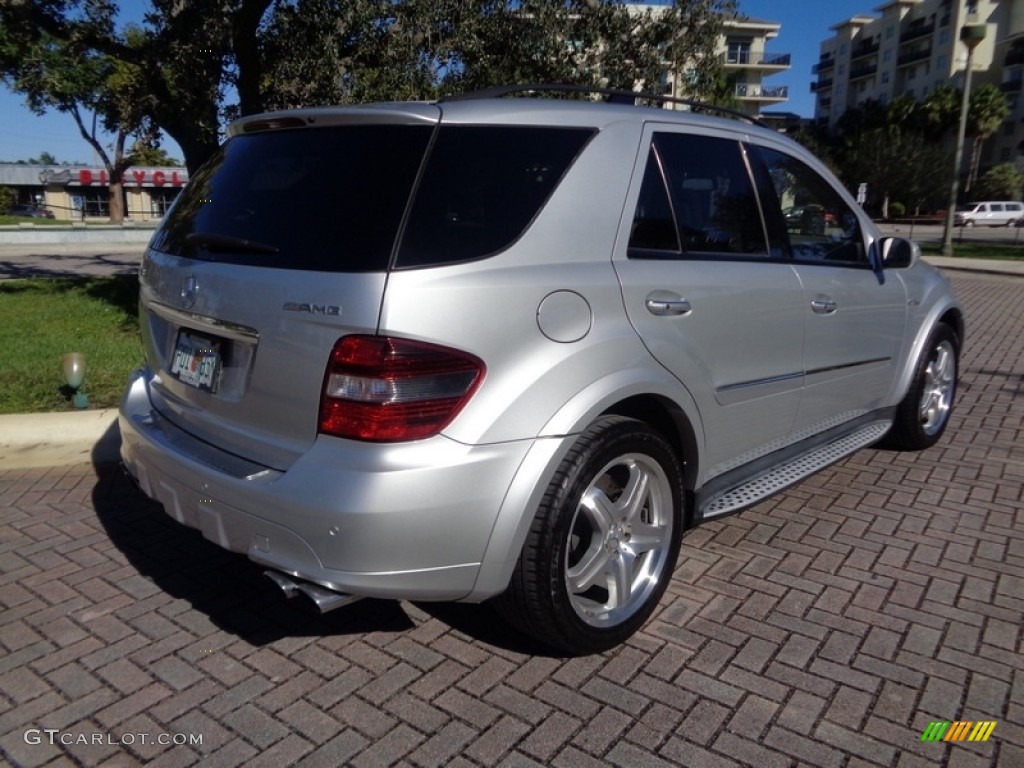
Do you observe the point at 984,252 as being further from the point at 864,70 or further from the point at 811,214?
the point at 864,70

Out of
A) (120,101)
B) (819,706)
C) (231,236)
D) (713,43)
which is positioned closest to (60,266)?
(120,101)

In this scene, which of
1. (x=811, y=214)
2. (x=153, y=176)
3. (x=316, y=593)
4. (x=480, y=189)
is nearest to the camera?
(x=316, y=593)

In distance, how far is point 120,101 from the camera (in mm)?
9625

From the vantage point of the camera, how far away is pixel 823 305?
153 inches

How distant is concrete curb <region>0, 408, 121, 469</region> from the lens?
491 cm

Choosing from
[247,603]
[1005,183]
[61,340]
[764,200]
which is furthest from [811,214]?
[1005,183]

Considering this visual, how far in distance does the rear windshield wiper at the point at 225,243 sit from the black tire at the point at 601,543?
1.17m

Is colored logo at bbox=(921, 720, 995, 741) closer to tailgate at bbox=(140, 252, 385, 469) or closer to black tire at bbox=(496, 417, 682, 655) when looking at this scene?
black tire at bbox=(496, 417, 682, 655)

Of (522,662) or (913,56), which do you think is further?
(913,56)

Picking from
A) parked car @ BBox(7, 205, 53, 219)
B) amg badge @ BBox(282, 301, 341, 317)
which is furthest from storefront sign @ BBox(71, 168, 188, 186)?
amg badge @ BBox(282, 301, 341, 317)

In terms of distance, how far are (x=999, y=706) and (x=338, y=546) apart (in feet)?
6.92

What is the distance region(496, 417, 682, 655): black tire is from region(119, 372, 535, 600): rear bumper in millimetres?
156

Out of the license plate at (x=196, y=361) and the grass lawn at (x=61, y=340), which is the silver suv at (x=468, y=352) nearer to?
the license plate at (x=196, y=361)

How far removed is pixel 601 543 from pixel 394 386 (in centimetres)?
100
